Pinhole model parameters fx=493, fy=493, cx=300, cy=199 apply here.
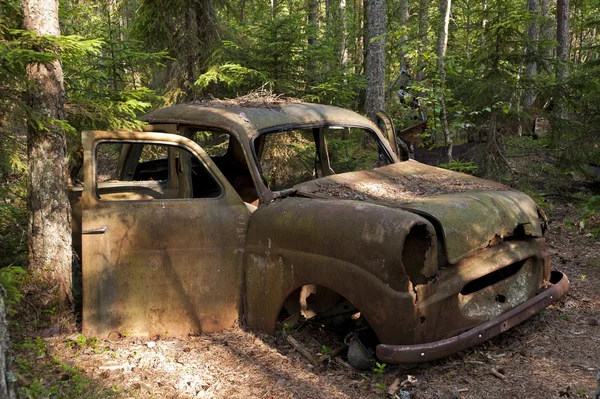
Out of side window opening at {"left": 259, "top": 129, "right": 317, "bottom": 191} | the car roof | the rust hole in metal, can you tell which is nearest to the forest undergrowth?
the rust hole in metal

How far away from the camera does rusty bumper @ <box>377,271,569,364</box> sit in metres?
3.13

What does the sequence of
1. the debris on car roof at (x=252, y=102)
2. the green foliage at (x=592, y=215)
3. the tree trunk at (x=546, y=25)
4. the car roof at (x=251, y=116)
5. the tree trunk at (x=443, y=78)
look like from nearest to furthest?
the car roof at (x=251, y=116)
the debris on car roof at (x=252, y=102)
the green foliage at (x=592, y=215)
the tree trunk at (x=443, y=78)
the tree trunk at (x=546, y=25)

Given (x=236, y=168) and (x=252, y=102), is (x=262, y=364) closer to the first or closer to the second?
(x=236, y=168)

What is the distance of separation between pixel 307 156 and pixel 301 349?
3935 millimetres

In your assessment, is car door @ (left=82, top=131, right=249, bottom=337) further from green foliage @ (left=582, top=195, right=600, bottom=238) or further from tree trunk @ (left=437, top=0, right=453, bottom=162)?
green foliage @ (left=582, top=195, right=600, bottom=238)

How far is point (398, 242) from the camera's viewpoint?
3.14 metres

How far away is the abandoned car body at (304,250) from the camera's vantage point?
3262 millimetres

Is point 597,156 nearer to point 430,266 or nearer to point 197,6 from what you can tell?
point 430,266

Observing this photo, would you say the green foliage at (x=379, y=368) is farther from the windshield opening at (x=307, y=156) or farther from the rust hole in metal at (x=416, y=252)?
the windshield opening at (x=307, y=156)

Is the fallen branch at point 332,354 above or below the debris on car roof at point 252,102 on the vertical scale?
below

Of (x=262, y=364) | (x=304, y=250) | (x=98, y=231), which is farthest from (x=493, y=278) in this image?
(x=98, y=231)

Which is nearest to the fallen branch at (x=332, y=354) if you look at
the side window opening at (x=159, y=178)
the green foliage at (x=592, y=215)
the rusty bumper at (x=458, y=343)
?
the rusty bumper at (x=458, y=343)

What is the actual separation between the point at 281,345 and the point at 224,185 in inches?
55.1

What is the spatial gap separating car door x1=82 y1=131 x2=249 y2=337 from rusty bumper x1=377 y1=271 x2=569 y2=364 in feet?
4.93
